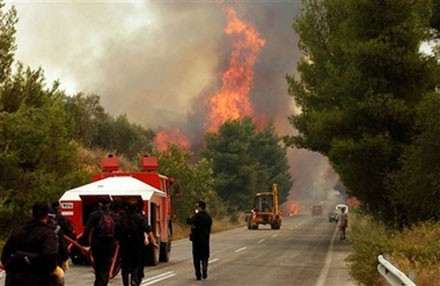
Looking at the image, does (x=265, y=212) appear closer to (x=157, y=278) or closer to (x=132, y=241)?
(x=157, y=278)

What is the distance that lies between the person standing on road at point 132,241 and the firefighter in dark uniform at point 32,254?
6229mm

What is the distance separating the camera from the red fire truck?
21453mm

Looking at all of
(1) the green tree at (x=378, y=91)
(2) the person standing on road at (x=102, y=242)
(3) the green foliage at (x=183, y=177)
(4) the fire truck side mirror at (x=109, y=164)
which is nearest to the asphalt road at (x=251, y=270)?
(2) the person standing on road at (x=102, y=242)

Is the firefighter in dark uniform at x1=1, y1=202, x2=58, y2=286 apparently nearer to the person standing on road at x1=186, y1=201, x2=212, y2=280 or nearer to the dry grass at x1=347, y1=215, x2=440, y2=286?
the dry grass at x1=347, y1=215, x2=440, y2=286

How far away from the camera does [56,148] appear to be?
31.2 meters

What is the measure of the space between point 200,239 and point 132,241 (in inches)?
139

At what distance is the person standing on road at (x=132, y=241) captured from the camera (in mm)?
14500

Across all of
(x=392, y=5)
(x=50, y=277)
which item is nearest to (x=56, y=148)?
(x=392, y=5)

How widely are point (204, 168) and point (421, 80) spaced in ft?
67.5

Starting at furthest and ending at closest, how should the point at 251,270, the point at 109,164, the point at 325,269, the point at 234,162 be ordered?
1. the point at 234,162
2. the point at 109,164
3. the point at 325,269
4. the point at 251,270

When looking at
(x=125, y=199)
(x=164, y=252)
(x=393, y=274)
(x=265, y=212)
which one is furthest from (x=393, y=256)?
(x=265, y=212)

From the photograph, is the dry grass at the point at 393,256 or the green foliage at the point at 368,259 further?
the green foliage at the point at 368,259

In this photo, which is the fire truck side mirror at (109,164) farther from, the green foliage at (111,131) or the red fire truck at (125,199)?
the green foliage at (111,131)

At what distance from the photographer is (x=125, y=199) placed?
826 inches
